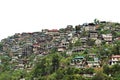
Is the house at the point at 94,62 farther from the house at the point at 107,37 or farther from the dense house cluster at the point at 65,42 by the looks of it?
the house at the point at 107,37

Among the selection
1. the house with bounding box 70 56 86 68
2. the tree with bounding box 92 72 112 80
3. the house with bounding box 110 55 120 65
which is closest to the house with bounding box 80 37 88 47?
the house with bounding box 70 56 86 68

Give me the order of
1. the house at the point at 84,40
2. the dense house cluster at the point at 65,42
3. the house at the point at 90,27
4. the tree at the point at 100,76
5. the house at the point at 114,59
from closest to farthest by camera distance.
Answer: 1. the tree at the point at 100,76
2. the house at the point at 114,59
3. the dense house cluster at the point at 65,42
4. the house at the point at 84,40
5. the house at the point at 90,27

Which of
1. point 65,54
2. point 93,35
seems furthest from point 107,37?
point 65,54

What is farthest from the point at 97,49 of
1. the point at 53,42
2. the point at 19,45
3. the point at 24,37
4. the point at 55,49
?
the point at 24,37

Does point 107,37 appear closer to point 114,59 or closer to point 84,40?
point 84,40

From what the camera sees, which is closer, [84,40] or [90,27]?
[84,40]

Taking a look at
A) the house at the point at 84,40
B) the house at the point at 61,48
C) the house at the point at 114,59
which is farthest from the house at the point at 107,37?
the house at the point at 114,59

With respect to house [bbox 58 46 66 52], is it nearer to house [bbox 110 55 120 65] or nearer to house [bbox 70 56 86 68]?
house [bbox 70 56 86 68]
